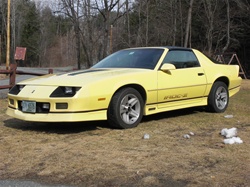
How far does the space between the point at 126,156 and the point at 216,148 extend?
3.78 ft

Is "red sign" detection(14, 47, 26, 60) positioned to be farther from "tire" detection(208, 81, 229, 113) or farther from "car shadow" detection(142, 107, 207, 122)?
"tire" detection(208, 81, 229, 113)

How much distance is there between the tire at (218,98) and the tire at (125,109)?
1917 mm

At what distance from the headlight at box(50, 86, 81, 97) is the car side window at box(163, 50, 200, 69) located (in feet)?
6.28

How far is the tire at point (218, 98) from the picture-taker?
720 cm

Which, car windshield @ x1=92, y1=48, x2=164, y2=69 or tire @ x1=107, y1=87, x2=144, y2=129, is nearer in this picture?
tire @ x1=107, y1=87, x2=144, y2=129

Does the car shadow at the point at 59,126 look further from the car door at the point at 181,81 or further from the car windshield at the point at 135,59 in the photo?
the car windshield at the point at 135,59

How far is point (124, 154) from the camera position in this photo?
14.1 ft

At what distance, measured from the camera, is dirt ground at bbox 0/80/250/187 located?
3562mm

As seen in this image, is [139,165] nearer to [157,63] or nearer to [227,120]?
[157,63]

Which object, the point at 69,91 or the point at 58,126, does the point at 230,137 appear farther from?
the point at 58,126

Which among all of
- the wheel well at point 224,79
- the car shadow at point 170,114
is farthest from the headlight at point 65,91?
the wheel well at point 224,79

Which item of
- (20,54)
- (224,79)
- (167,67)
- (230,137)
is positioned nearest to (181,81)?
(167,67)

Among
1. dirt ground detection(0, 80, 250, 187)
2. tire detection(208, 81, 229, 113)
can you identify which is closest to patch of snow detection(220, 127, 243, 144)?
dirt ground detection(0, 80, 250, 187)

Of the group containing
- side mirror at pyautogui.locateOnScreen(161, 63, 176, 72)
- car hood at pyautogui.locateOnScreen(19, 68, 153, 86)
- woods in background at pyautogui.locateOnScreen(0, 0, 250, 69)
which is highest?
woods in background at pyautogui.locateOnScreen(0, 0, 250, 69)
